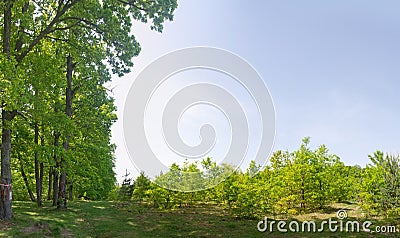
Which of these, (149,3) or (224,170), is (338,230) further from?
(149,3)

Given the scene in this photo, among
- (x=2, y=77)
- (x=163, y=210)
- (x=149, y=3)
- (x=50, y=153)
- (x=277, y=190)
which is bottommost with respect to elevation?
(x=163, y=210)

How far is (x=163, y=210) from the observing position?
2064 centimetres

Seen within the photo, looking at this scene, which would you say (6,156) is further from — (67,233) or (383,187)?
(383,187)

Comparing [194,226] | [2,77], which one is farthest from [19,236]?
[194,226]

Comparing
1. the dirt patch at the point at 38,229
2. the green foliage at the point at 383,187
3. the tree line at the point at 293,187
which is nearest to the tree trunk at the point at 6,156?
the dirt patch at the point at 38,229

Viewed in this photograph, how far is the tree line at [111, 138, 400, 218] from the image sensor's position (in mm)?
13148

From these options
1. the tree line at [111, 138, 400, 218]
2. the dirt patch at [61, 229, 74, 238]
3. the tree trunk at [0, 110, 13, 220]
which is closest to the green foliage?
the tree line at [111, 138, 400, 218]

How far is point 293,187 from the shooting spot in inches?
706

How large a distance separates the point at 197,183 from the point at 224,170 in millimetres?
3411

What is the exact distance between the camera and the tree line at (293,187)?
43.1 feet

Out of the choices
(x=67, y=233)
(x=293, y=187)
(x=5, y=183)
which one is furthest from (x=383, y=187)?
(x=5, y=183)

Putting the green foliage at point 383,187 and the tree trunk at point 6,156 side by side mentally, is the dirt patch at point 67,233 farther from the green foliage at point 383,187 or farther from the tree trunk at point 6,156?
the green foliage at point 383,187

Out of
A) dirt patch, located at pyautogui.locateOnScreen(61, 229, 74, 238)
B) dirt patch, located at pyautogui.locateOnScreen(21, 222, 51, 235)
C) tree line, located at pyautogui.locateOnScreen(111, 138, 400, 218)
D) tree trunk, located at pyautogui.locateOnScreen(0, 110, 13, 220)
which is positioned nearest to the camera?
dirt patch, located at pyautogui.locateOnScreen(21, 222, 51, 235)

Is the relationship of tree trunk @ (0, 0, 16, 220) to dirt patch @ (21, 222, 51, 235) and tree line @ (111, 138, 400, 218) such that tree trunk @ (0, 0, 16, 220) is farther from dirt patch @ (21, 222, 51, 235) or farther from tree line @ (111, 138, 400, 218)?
tree line @ (111, 138, 400, 218)
